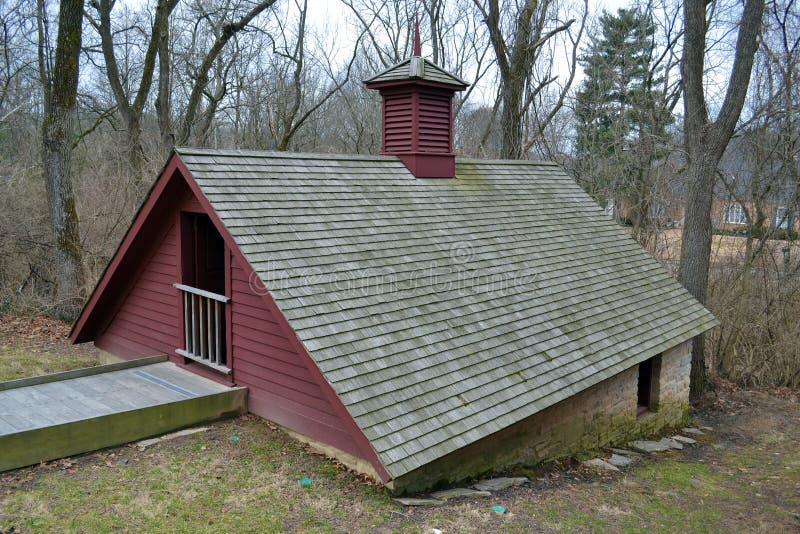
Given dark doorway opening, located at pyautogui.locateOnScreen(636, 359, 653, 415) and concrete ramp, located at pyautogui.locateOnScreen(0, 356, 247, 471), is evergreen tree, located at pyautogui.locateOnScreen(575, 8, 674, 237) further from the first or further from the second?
concrete ramp, located at pyautogui.locateOnScreen(0, 356, 247, 471)

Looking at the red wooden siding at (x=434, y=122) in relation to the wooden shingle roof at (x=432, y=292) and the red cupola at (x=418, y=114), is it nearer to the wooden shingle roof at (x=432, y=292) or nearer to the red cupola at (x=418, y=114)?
the red cupola at (x=418, y=114)

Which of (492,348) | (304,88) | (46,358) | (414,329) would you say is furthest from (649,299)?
(304,88)

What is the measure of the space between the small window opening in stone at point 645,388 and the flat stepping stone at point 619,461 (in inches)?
73.7

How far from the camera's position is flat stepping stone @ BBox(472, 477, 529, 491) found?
716 centimetres

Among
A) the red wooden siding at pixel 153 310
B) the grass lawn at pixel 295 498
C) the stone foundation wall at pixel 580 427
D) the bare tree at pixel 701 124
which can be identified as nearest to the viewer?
the grass lawn at pixel 295 498

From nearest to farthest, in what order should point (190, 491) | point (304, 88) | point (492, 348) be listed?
point (190, 491) < point (492, 348) < point (304, 88)

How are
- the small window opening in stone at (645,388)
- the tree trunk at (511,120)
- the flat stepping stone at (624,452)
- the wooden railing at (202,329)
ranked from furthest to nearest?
the tree trunk at (511,120) → the small window opening in stone at (645,388) → the flat stepping stone at (624,452) → the wooden railing at (202,329)

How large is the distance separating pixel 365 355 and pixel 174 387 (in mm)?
2999

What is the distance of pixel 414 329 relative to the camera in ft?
24.4

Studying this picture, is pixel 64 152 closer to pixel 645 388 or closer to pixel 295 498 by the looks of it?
pixel 295 498

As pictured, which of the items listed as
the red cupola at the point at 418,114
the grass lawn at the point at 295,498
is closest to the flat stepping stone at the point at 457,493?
the grass lawn at the point at 295,498

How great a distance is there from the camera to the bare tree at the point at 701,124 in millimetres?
12969

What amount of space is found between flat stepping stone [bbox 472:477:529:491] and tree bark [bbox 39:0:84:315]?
34.7 ft

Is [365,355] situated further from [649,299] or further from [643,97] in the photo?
[643,97]
